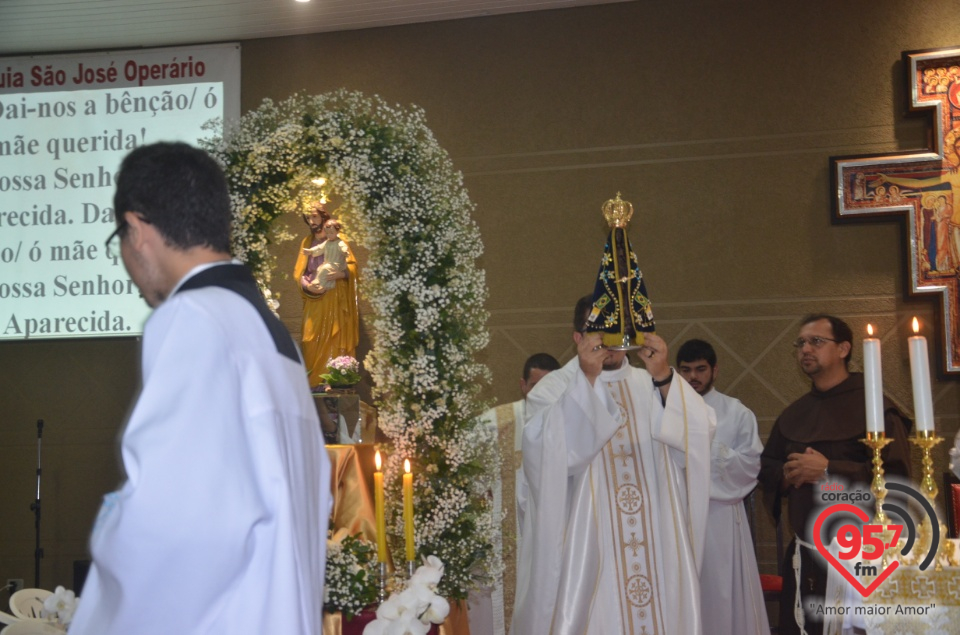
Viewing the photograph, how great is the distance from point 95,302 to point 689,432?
5.30 meters

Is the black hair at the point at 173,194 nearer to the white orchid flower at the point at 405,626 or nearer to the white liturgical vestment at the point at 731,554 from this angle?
the white orchid flower at the point at 405,626

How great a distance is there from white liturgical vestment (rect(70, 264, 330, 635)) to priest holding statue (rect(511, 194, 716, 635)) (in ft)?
8.75

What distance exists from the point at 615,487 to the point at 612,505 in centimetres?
9

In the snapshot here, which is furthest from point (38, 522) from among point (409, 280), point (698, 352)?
point (698, 352)

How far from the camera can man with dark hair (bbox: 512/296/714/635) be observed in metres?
4.50

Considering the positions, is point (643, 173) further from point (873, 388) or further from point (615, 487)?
point (873, 388)

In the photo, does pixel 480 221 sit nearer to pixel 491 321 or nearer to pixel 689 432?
pixel 491 321

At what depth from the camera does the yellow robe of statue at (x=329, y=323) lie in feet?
21.4

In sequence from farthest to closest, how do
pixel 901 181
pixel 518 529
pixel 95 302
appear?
pixel 95 302 → pixel 901 181 → pixel 518 529

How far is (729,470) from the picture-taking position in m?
5.40

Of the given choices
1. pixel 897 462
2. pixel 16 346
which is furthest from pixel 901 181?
pixel 16 346

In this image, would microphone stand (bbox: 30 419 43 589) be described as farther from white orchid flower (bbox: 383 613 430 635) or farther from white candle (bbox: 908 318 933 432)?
white candle (bbox: 908 318 933 432)

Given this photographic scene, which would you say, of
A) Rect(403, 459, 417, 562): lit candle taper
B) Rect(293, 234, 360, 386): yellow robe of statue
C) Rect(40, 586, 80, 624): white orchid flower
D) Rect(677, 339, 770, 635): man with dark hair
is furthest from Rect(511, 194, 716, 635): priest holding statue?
Rect(40, 586, 80, 624): white orchid flower

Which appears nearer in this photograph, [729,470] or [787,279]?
[729,470]
